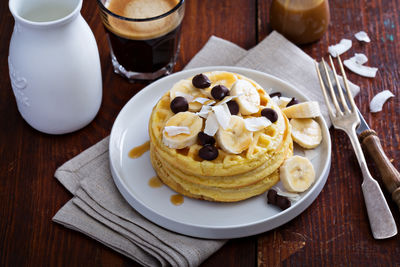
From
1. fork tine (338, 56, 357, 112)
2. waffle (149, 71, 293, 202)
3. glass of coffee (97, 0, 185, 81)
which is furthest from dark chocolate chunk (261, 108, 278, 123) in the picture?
glass of coffee (97, 0, 185, 81)

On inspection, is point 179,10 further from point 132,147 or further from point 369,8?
point 369,8

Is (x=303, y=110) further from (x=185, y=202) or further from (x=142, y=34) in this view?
(x=142, y=34)

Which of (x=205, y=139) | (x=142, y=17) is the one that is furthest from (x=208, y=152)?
(x=142, y=17)

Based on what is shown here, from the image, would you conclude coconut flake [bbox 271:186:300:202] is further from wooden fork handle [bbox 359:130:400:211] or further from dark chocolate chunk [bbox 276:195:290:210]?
wooden fork handle [bbox 359:130:400:211]

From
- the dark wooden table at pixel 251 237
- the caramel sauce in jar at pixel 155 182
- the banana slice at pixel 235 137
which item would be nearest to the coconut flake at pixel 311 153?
the dark wooden table at pixel 251 237

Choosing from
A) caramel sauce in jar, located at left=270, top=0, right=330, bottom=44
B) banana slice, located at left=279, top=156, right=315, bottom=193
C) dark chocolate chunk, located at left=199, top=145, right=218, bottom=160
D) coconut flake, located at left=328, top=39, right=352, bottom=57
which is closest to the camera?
dark chocolate chunk, located at left=199, top=145, right=218, bottom=160
